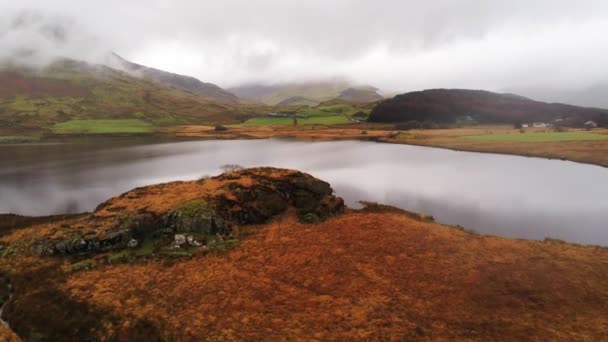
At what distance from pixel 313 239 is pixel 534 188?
108 feet

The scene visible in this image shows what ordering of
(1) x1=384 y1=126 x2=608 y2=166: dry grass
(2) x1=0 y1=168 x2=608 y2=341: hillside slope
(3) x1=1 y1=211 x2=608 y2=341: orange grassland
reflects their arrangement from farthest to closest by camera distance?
(1) x1=384 y1=126 x2=608 y2=166: dry grass, (2) x1=0 y1=168 x2=608 y2=341: hillside slope, (3) x1=1 y1=211 x2=608 y2=341: orange grassland

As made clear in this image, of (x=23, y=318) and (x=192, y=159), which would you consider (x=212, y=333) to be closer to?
(x=23, y=318)

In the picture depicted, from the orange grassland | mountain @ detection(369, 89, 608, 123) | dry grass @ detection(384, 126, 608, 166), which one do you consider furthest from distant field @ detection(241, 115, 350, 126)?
the orange grassland

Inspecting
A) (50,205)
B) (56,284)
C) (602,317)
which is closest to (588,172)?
(602,317)

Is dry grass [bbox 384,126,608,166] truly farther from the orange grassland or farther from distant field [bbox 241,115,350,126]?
distant field [bbox 241,115,350,126]

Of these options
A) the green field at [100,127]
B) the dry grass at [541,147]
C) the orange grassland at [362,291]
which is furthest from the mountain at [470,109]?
the orange grassland at [362,291]

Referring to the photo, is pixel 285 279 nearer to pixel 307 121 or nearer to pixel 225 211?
pixel 225 211

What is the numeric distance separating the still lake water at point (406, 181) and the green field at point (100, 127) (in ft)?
217

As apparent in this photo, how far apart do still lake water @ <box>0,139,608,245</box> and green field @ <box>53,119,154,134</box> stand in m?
66.3

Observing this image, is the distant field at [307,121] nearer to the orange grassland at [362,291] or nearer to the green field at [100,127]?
the green field at [100,127]

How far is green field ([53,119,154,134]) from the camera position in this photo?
5640 inches

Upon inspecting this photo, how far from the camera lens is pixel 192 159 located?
244 feet

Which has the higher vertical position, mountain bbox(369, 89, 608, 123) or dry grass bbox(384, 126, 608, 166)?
mountain bbox(369, 89, 608, 123)

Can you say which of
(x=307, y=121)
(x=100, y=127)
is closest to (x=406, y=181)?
(x=307, y=121)
